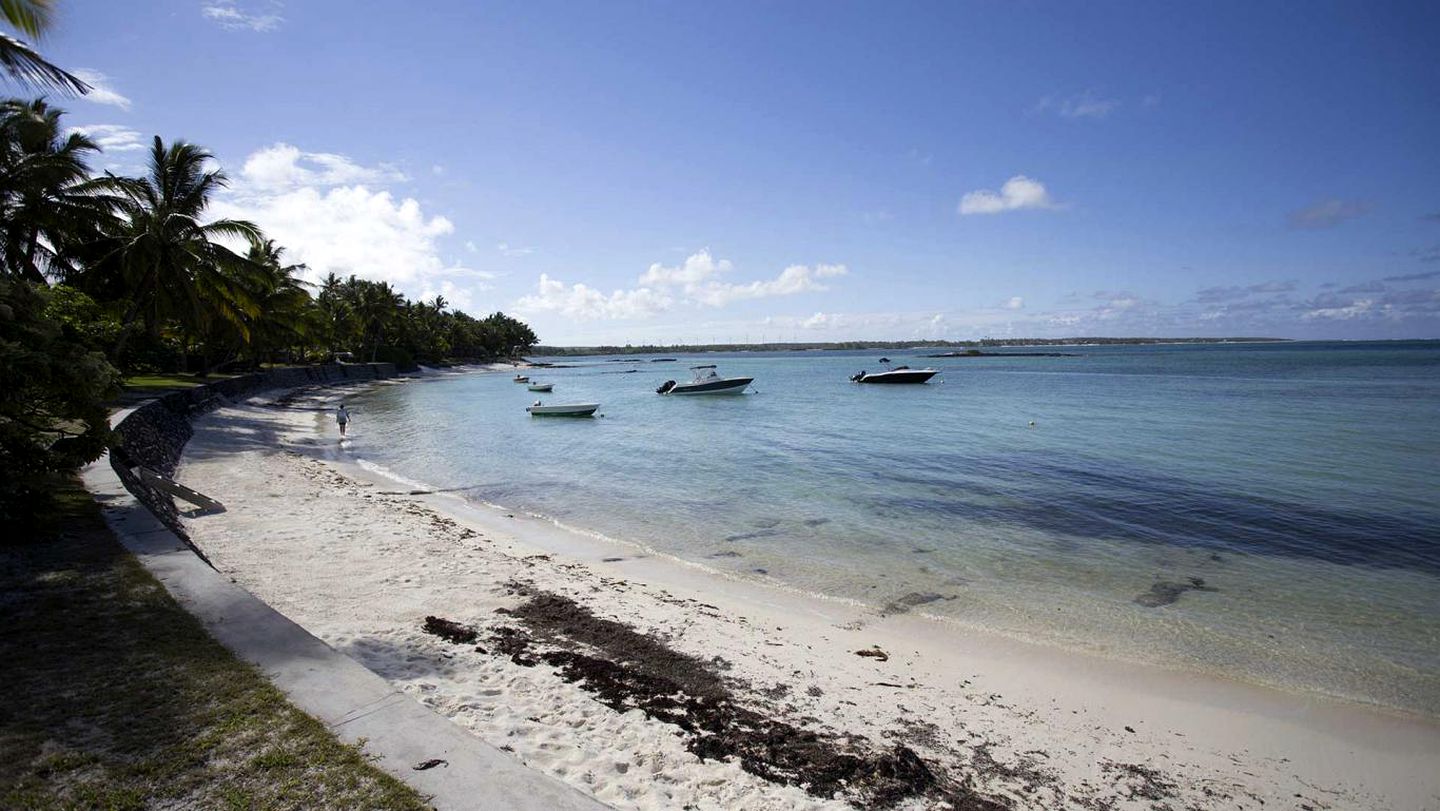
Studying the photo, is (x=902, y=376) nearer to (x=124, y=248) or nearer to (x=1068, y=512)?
(x=1068, y=512)

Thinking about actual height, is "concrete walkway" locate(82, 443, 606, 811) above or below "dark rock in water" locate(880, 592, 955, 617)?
above

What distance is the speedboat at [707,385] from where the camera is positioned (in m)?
56.3

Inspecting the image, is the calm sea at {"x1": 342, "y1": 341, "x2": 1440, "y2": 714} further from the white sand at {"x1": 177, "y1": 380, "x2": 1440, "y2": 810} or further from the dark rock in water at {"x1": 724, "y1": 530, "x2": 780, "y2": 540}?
the white sand at {"x1": 177, "y1": 380, "x2": 1440, "y2": 810}

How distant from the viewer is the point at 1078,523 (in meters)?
15.0

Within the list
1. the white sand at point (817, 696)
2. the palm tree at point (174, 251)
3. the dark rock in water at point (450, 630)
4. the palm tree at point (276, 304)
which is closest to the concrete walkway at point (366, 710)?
the white sand at point (817, 696)

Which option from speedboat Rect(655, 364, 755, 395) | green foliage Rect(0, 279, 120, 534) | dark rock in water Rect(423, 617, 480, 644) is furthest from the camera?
speedboat Rect(655, 364, 755, 395)

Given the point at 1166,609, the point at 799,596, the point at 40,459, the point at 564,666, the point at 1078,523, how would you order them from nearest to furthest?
the point at 564,666 < the point at 40,459 < the point at 1166,609 < the point at 799,596 < the point at 1078,523

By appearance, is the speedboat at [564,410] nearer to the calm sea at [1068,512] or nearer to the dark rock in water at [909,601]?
the calm sea at [1068,512]

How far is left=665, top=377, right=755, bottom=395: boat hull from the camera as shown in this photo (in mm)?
56175

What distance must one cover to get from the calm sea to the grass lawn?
27.0 feet

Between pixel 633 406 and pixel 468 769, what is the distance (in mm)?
46541

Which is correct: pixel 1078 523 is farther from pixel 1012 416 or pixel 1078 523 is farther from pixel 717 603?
pixel 1012 416

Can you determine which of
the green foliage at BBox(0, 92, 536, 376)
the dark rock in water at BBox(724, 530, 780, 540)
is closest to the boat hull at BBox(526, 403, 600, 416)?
the green foliage at BBox(0, 92, 536, 376)

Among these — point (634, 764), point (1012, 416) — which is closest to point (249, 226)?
point (634, 764)
